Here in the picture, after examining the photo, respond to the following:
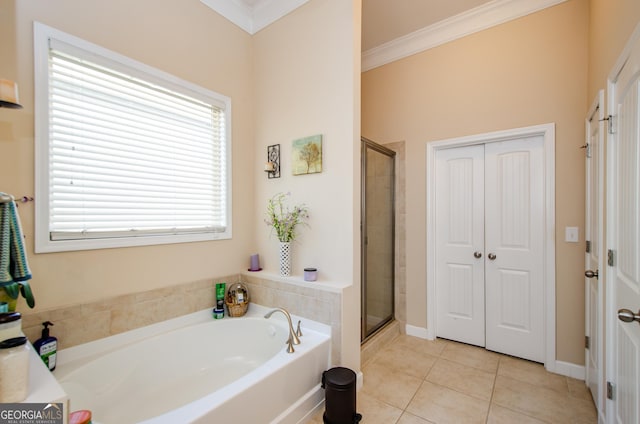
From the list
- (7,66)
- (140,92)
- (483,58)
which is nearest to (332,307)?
(140,92)

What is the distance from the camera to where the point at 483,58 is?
2.63 metres

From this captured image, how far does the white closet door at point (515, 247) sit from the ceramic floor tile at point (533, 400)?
462 mm

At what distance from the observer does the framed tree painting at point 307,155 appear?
2.22m

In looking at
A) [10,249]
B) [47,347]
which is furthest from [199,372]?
[10,249]

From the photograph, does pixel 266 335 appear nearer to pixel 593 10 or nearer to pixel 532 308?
pixel 532 308

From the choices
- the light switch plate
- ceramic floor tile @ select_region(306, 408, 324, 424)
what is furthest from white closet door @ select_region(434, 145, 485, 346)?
ceramic floor tile @ select_region(306, 408, 324, 424)

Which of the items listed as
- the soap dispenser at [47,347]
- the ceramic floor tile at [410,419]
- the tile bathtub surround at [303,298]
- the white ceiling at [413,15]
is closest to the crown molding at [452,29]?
the white ceiling at [413,15]

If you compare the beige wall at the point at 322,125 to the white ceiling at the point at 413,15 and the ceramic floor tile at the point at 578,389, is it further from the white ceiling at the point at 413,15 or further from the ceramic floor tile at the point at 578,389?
the ceramic floor tile at the point at 578,389

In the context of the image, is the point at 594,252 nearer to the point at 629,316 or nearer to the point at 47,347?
the point at 629,316

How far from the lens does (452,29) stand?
2760 millimetres

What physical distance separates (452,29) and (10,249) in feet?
12.1

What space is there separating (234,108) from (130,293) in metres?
1.73

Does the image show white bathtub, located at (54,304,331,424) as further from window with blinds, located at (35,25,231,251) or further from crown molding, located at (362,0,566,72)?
crown molding, located at (362,0,566,72)

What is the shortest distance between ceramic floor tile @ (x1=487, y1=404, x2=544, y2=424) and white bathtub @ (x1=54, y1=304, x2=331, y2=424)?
3.68 ft
